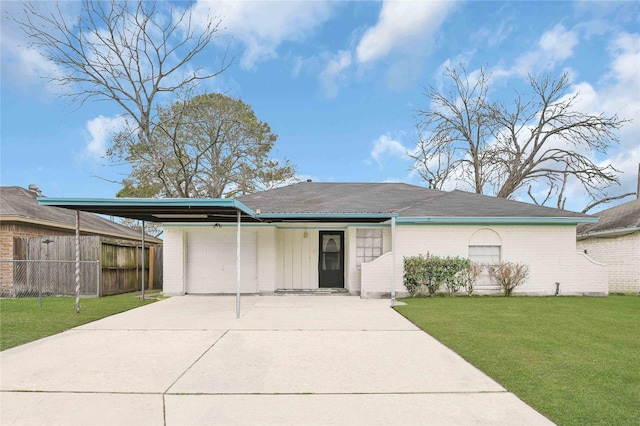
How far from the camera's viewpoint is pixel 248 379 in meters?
4.74

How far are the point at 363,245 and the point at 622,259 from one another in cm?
995

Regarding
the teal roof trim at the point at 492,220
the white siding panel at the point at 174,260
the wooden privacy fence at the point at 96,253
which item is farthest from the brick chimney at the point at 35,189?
the teal roof trim at the point at 492,220

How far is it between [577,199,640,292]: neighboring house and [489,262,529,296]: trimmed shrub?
4.65 metres

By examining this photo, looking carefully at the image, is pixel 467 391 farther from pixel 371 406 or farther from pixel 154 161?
pixel 154 161

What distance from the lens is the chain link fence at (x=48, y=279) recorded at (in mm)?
13578

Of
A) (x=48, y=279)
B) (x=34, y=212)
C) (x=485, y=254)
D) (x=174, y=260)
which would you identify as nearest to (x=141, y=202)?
(x=174, y=260)

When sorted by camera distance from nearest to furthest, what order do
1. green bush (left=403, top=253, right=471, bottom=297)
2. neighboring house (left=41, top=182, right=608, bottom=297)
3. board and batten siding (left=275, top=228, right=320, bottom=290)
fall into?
green bush (left=403, top=253, right=471, bottom=297) → neighboring house (left=41, top=182, right=608, bottom=297) → board and batten siding (left=275, top=228, right=320, bottom=290)

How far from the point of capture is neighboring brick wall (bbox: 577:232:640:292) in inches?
571

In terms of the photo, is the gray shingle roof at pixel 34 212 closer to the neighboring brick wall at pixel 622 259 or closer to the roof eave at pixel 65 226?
the roof eave at pixel 65 226

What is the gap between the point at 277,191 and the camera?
54.2 feet

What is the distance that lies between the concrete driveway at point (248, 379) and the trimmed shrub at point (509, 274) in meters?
6.55

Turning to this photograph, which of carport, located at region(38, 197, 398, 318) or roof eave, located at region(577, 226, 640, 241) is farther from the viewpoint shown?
roof eave, located at region(577, 226, 640, 241)

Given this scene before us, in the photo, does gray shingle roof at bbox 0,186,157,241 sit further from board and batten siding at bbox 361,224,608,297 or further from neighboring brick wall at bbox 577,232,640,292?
neighboring brick wall at bbox 577,232,640,292

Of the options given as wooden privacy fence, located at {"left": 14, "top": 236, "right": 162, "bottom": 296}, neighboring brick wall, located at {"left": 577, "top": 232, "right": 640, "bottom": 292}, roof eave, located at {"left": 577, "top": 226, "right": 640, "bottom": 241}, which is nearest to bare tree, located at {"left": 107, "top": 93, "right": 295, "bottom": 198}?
wooden privacy fence, located at {"left": 14, "top": 236, "right": 162, "bottom": 296}
